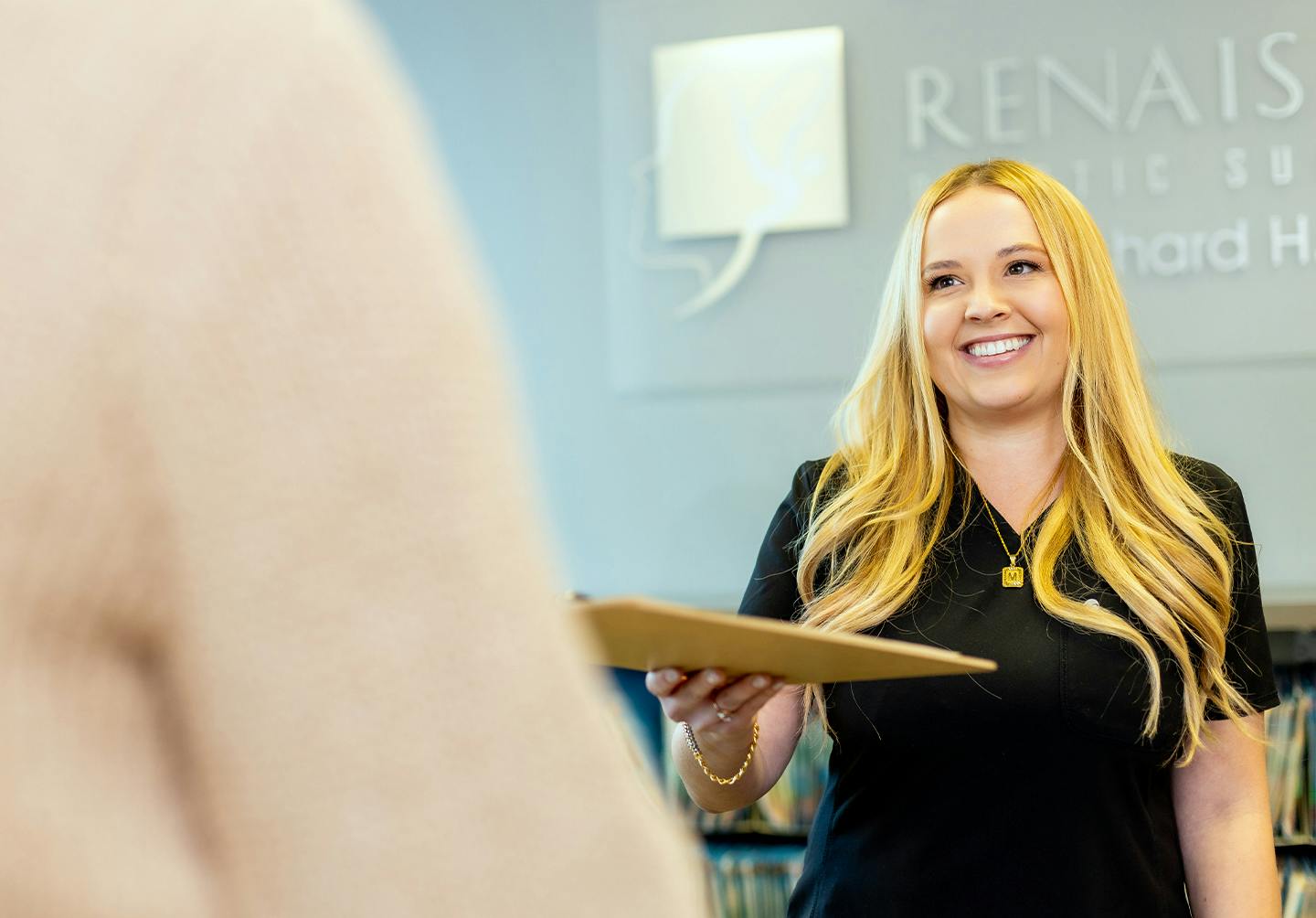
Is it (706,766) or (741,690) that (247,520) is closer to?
(741,690)

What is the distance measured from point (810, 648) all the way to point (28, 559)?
32.2 inches

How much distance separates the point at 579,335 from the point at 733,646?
8.31ft

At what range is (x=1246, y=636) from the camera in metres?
1.81

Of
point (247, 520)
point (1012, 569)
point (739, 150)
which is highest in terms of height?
point (739, 150)

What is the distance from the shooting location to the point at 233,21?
0.35 metres

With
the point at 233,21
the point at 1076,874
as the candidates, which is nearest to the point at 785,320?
the point at 1076,874

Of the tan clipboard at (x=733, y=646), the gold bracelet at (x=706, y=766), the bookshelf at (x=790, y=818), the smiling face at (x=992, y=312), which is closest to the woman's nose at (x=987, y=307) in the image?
the smiling face at (x=992, y=312)

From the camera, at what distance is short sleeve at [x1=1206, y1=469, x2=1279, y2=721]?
70.6 inches

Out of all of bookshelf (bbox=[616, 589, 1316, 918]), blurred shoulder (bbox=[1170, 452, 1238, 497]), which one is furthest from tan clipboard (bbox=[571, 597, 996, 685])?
bookshelf (bbox=[616, 589, 1316, 918])

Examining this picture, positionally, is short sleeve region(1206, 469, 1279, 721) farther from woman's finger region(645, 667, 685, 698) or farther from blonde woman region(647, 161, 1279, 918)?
woman's finger region(645, 667, 685, 698)

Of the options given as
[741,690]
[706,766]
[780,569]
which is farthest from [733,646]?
[780,569]

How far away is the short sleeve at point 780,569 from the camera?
6.36ft

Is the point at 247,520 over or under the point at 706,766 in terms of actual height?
over

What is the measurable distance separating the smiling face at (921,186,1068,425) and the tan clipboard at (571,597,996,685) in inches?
29.8
